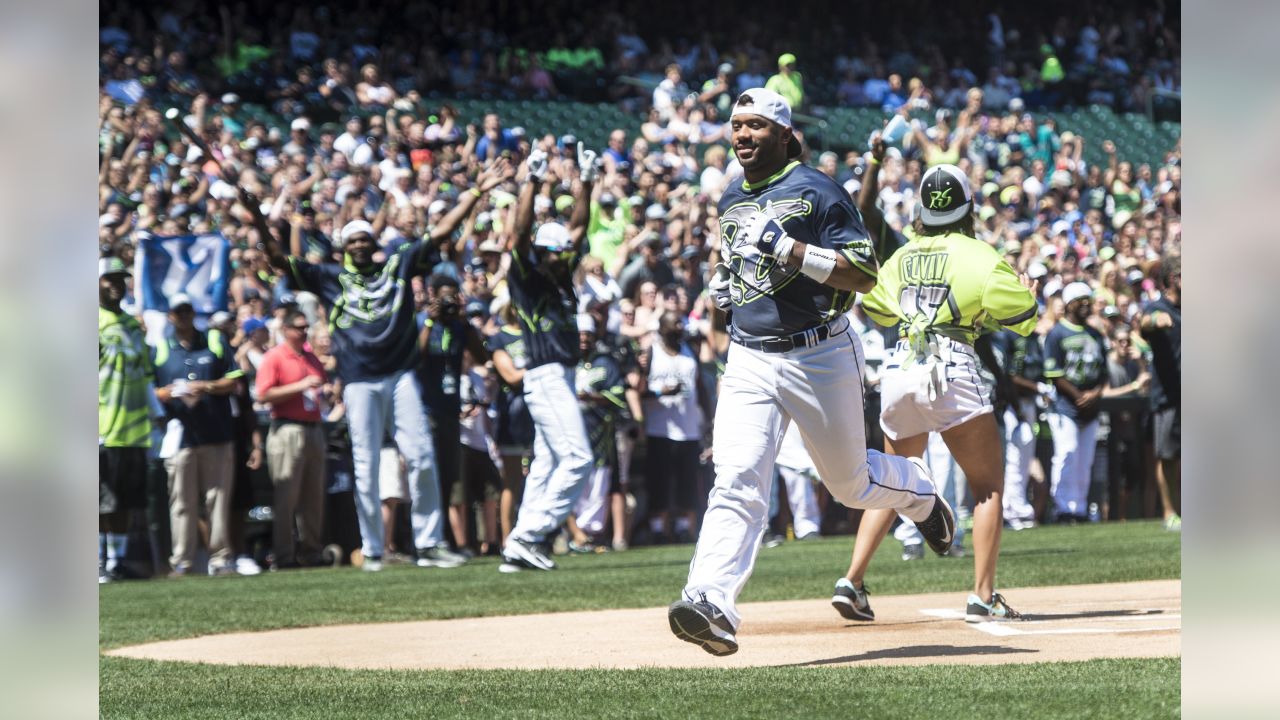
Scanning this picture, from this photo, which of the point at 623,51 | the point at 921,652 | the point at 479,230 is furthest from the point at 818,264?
the point at 623,51

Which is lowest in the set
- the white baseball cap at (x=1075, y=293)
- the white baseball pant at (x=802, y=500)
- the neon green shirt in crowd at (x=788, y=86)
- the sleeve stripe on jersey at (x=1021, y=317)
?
the white baseball pant at (x=802, y=500)

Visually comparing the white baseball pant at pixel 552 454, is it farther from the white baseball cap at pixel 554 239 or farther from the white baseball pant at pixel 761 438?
the white baseball pant at pixel 761 438

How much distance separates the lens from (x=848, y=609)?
24.2ft

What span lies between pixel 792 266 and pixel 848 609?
2.23 meters

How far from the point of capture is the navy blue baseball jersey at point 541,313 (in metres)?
10.8

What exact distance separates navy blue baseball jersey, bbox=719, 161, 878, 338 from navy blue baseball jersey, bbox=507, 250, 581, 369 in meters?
4.88

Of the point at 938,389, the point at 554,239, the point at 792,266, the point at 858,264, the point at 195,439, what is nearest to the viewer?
the point at 858,264

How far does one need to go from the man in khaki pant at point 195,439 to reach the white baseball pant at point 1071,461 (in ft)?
25.6

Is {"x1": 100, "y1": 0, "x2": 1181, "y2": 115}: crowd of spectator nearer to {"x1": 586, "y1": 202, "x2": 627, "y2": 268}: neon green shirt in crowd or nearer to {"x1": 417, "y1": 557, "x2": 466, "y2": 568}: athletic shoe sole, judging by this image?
{"x1": 586, "y1": 202, "x2": 627, "y2": 268}: neon green shirt in crowd

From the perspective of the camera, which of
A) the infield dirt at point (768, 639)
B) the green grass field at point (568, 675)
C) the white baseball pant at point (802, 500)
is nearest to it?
the green grass field at point (568, 675)

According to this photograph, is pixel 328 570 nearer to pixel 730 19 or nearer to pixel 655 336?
pixel 655 336

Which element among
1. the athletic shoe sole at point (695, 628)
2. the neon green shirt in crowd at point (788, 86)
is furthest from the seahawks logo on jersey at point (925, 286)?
the neon green shirt in crowd at point (788, 86)

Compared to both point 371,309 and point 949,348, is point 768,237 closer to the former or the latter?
point 949,348
